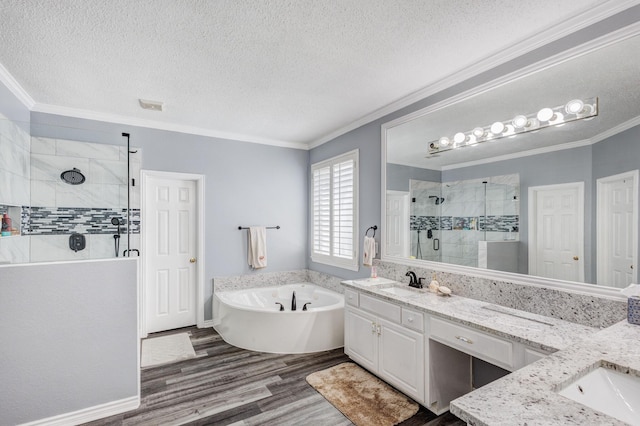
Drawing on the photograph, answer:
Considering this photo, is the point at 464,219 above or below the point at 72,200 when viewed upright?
below

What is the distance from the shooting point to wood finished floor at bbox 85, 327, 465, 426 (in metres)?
2.33

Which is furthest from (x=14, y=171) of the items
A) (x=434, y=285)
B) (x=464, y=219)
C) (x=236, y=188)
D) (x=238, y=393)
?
(x=464, y=219)

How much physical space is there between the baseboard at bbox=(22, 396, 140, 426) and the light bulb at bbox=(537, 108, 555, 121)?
366 centimetres

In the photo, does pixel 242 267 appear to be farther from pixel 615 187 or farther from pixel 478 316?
pixel 615 187

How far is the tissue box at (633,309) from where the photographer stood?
1.63 meters

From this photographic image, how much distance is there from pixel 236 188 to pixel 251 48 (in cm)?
250

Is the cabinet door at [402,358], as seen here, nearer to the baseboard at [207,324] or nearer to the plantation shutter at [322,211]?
the plantation shutter at [322,211]

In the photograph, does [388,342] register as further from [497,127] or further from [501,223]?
[497,127]

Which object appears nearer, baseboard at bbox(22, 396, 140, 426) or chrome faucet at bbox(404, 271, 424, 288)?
baseboard at bbox(22, 396, 140, 426)

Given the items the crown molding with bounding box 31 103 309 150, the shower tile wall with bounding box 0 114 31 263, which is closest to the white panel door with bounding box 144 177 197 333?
the crown molding with bounding box 31 103 309 150

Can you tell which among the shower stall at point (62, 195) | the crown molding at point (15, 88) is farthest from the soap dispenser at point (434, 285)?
the crown molding at point (15, 88)

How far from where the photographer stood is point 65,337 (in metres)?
2.31

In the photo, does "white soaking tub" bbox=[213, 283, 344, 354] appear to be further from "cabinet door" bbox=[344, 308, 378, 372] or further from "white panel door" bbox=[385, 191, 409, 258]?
"white panel door" bbox=[385, 191, 409, 258]

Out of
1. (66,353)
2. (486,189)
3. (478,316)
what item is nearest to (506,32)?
(486,189)
